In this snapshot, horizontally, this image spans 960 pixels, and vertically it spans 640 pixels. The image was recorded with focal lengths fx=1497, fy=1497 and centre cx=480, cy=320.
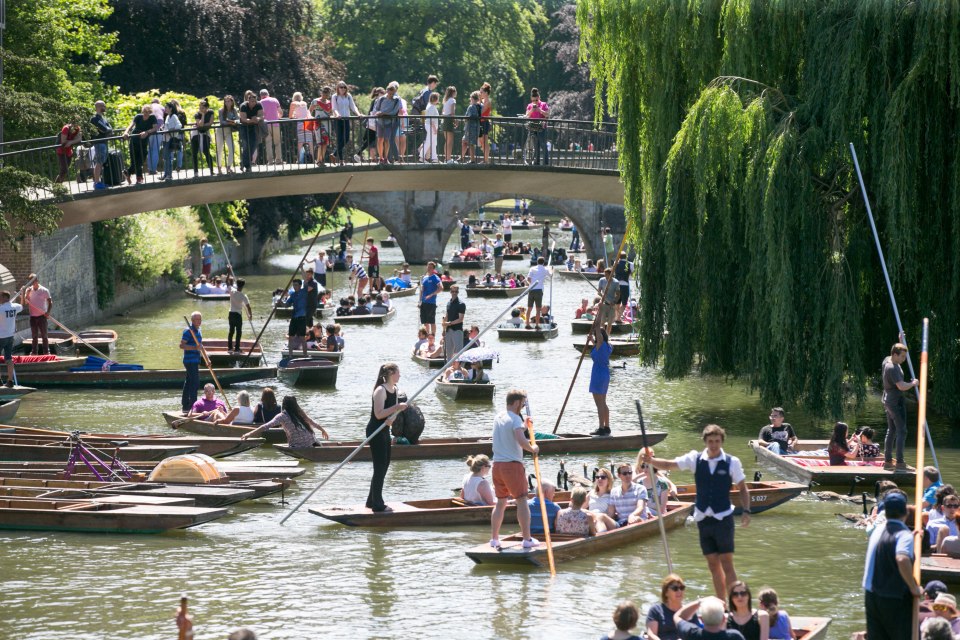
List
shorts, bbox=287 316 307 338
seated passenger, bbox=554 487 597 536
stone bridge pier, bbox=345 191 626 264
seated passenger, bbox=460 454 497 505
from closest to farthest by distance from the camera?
seated passenger, bbox=554 487 597 536 < seated passenger, bbox=460 454 497 505 < shorts, bbox=287 316 307 338 < stone bridge pier, bbox=345 191 626 264

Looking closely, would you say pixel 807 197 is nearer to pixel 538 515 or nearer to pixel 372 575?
pixel 538 515

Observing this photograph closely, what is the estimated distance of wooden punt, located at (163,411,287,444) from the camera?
18297 millimetres

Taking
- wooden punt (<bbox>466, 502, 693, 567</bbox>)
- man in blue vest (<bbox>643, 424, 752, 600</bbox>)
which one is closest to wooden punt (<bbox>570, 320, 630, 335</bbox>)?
wooden punt (<bbox>466, 502, 693, 567</bbox>)

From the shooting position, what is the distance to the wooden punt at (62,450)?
1656 centimetres

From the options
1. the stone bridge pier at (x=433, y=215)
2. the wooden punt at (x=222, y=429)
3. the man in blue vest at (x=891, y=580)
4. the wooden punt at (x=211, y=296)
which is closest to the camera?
the man in blue vest at (x=891, y=580)

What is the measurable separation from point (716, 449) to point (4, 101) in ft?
54.9

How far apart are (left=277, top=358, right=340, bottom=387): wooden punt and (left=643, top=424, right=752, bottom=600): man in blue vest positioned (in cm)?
1390

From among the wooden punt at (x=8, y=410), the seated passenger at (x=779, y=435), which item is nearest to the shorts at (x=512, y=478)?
the seated passenger at (x=779, y=435)

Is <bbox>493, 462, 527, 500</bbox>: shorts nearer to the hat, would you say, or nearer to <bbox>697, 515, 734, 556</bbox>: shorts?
<bbox>697, 515, 734, 556</bbox>: shorts

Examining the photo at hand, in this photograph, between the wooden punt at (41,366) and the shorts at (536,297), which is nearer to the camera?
the wooden punt at (41,366)

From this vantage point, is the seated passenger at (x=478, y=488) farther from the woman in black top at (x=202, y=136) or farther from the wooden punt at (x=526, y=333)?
the wooden punt at (x=526, y=333)

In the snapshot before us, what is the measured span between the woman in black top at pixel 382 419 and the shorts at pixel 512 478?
46.4 inches

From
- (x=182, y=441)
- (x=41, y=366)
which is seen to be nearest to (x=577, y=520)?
(x=182, y=441)

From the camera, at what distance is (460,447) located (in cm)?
1753
